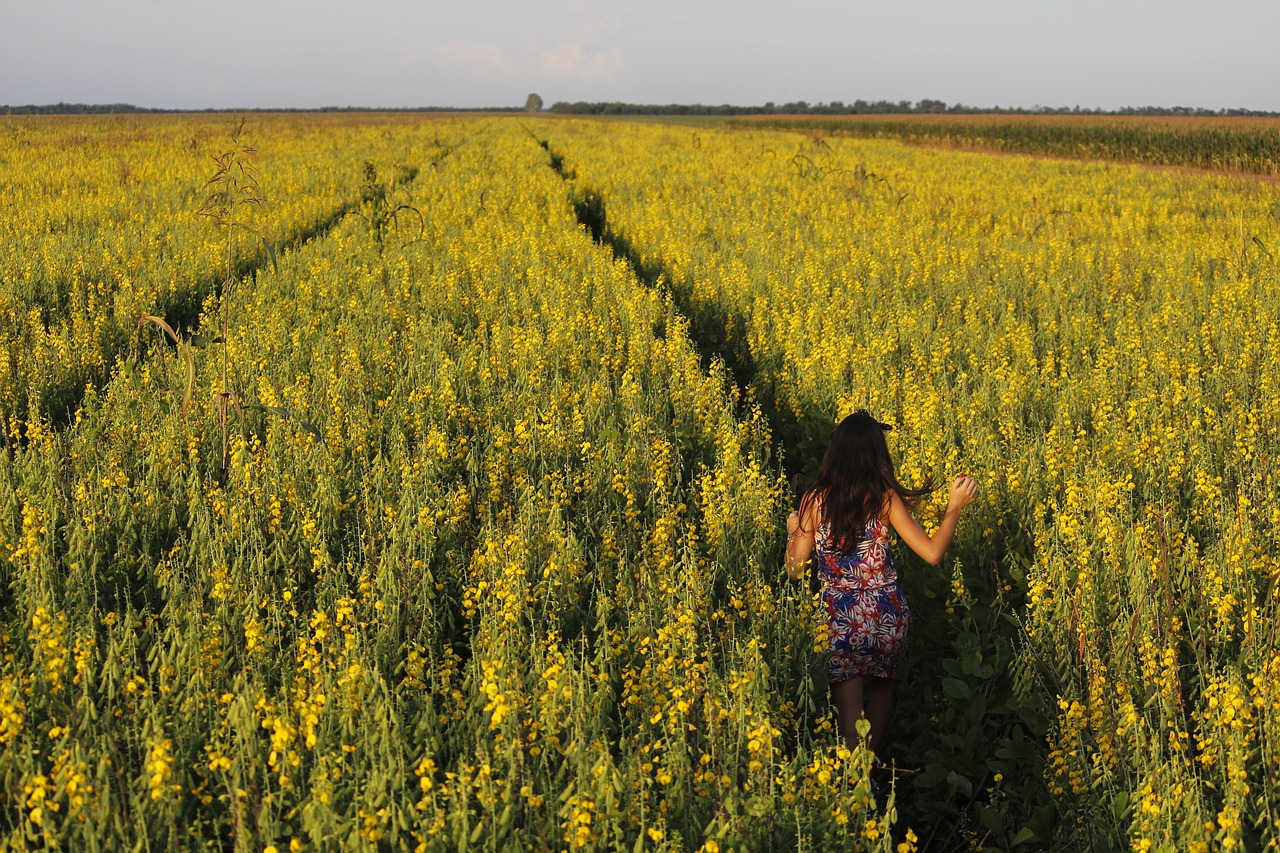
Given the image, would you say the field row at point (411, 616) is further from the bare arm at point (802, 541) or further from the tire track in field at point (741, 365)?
the tire track in field at point (741, 365)

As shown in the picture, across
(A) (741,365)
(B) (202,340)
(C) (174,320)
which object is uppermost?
(B) (202,340)

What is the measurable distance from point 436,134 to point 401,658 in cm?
3982

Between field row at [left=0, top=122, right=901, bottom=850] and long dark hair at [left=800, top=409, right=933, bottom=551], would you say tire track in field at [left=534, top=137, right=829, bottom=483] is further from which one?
long dark hair at [left=800, top=409, right=933, bottom=551]

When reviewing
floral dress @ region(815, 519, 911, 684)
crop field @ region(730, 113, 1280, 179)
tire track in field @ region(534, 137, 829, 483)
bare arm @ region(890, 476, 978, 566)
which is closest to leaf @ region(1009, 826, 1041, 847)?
floral dress @ region(815, 519, 911, 684)

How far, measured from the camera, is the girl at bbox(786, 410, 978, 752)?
3.68m

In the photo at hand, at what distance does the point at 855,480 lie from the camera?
373 cm

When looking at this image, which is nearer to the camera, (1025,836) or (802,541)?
(1025,836)

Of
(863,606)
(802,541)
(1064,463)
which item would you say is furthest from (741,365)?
(863,606)

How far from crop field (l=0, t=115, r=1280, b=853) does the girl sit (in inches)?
9.1

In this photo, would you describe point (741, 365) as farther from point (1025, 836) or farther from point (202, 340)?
point (1025, 836)

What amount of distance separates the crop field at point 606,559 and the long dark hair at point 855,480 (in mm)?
358

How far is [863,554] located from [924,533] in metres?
0.26

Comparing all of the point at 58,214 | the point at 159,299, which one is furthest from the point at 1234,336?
the point at 58,214

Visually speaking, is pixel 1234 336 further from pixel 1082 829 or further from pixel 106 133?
pixel 106 133
